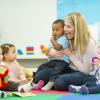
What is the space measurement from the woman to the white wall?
1.30 meters

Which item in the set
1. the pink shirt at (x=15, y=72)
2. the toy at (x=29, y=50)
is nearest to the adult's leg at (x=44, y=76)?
the pink shirt at (x=15, y=72)

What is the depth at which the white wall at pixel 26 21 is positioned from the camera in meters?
3.56

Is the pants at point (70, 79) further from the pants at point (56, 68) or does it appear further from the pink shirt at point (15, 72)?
the pink shirt at point (15, 72)

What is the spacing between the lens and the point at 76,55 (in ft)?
7.36

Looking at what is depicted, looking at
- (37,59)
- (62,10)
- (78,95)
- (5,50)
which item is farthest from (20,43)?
(78,95)

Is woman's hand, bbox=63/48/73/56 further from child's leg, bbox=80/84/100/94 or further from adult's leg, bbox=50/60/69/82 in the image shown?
child's leg, bbox=80/84/100/94

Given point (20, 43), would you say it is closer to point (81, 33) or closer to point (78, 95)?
point (81, 33)

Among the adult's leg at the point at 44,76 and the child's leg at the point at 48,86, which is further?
the adult's leg at the point at 44,76

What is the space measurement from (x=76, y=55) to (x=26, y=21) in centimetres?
149

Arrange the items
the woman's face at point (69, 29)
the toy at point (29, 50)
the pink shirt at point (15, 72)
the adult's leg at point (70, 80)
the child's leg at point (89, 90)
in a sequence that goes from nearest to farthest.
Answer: the child's leg at point (89, 90), the adult's leg at point (70, 80), the woman's face at point (69, 29), the pink shirt at point (15, 72), the toy at point (29, 50)

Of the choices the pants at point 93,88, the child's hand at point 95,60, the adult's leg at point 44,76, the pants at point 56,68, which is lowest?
the pants at point 93,88

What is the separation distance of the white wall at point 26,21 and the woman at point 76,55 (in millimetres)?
1296

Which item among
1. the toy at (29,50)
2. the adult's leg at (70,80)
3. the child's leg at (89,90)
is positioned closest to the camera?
the child's leg at (89,90)

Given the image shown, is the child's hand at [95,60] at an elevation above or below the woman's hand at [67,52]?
below
